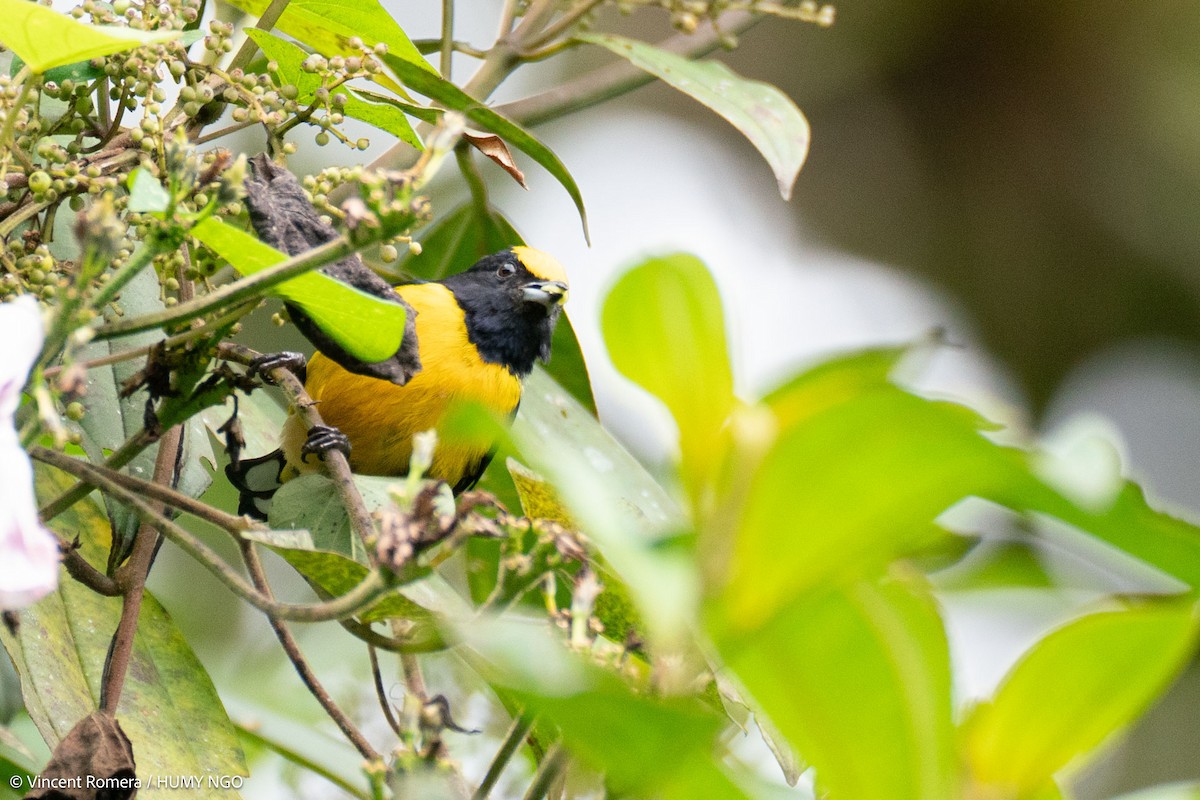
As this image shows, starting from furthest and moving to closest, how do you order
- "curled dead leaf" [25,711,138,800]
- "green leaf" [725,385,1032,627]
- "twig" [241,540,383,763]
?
"twig" [241,540,383,763], "curled dead leaf" [25,711,138,800], "green leaf" [725,385,1032,627]

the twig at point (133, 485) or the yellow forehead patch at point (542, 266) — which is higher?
the twig at point (133, 485)

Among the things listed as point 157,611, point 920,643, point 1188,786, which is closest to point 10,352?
point 920,643

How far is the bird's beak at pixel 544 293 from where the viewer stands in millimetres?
2549

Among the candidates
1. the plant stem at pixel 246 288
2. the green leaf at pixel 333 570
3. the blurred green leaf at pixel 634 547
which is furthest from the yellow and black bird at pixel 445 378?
the blurred green leaf at pixel 634 547

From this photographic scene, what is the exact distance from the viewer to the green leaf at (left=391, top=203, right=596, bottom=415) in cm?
177

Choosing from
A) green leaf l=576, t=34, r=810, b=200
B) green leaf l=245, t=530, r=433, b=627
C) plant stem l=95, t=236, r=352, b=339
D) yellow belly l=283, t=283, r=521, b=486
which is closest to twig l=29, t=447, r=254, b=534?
green leaf l=245, t=530, r=433, b=627

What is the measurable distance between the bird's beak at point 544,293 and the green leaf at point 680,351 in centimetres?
205

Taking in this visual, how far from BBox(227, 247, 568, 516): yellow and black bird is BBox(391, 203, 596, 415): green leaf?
12cm

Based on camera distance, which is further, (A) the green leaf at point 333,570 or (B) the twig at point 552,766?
(A) the green leaf at point 333,570

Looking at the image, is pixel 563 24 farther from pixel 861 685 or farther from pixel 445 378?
pixel 861 685

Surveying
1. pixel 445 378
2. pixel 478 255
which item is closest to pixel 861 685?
→ pixel 478 255

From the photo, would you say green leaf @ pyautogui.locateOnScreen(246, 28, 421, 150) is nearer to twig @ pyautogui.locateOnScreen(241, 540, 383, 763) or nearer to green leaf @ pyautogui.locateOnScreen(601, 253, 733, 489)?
twig @ pyautogui.locateOnScreen(241, 540, 383, 763)

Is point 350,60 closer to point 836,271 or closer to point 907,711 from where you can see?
point 907,711

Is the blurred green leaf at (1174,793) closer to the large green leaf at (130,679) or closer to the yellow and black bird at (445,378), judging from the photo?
the large green leaf at (130,679)
